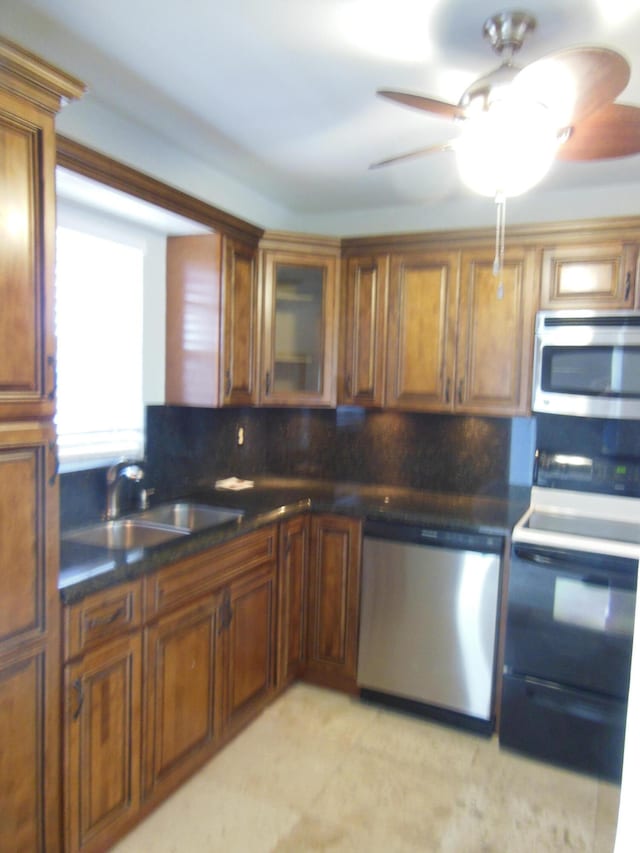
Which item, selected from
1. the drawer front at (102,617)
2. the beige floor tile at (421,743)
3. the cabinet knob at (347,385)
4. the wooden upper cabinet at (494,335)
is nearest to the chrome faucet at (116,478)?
the drawer front at (102,617)

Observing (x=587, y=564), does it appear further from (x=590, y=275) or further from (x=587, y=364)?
(x=590, y=275)

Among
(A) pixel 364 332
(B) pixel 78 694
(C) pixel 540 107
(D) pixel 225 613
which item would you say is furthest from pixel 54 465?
(A) pixel 364 332

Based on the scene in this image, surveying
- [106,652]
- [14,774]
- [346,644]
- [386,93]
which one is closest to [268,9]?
[386,93]

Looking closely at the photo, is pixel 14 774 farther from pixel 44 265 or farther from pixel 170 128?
pixel 170 128

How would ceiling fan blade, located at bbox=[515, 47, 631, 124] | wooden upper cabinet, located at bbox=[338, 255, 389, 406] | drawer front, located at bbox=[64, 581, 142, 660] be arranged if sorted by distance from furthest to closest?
wooden upper cabinet, located at bbox=[338, 255, 389, 406] → drawer front, located at bbox=[64, 581, 142, 660] → ceiling fan blade, located at bbox=[515, 47, 631, 124]

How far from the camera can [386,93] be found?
1484mm

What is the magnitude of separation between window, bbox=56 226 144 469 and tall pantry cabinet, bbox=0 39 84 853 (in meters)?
0.84

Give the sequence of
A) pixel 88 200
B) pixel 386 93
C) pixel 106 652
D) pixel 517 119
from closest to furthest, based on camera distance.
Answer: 1. pixel 517 119
2. pixel 386 93
3. pixel 106 652
4. pixel 88 200

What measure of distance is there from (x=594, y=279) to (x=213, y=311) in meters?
1.70

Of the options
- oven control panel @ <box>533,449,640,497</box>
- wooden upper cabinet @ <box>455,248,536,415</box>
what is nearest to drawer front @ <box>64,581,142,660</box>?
wooden upper cabinet @ <box>455,248,536,415</box>

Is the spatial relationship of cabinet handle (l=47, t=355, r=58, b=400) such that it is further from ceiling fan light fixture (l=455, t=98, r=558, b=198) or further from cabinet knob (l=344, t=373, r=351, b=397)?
cabinet knob (l=344, t=373, r=351, b=397)

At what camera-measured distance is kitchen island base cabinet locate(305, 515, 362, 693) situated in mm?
2764

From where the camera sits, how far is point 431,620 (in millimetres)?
2574

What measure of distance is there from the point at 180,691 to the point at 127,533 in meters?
0.69
